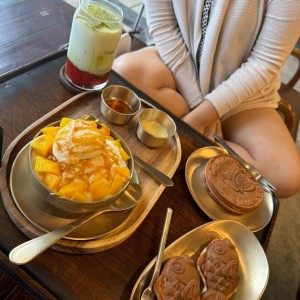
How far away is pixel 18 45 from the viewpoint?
4.36ft

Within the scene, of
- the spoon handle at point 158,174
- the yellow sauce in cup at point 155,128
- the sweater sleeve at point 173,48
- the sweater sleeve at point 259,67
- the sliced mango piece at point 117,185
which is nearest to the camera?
the sliced mango piece at point 117,185

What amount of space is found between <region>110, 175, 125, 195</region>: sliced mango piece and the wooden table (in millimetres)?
128

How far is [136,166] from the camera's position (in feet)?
2.73

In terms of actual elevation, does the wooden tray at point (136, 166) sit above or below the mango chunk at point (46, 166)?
below

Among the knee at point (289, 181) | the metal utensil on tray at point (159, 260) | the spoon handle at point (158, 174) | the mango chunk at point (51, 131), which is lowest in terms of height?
the knee at point (289, 181)

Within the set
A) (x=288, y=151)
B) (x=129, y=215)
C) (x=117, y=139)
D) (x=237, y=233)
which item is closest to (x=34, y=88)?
(x=117, y=139)

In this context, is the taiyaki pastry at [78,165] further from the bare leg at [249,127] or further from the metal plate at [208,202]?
the bare leg at [249,127]

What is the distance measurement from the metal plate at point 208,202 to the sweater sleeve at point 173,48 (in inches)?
20.0

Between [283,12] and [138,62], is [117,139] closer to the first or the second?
[138,62]

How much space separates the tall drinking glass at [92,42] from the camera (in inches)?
33.0

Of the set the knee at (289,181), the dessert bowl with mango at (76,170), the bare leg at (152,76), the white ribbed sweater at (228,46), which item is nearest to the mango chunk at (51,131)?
the dessert bowl with mango at (76,170)

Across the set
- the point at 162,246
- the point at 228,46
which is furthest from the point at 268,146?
the point at 162,246

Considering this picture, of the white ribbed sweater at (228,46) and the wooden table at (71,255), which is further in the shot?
Answer: the white ribbed sweater at (228,46)

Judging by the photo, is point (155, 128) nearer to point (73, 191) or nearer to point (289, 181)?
point (73, 191)
